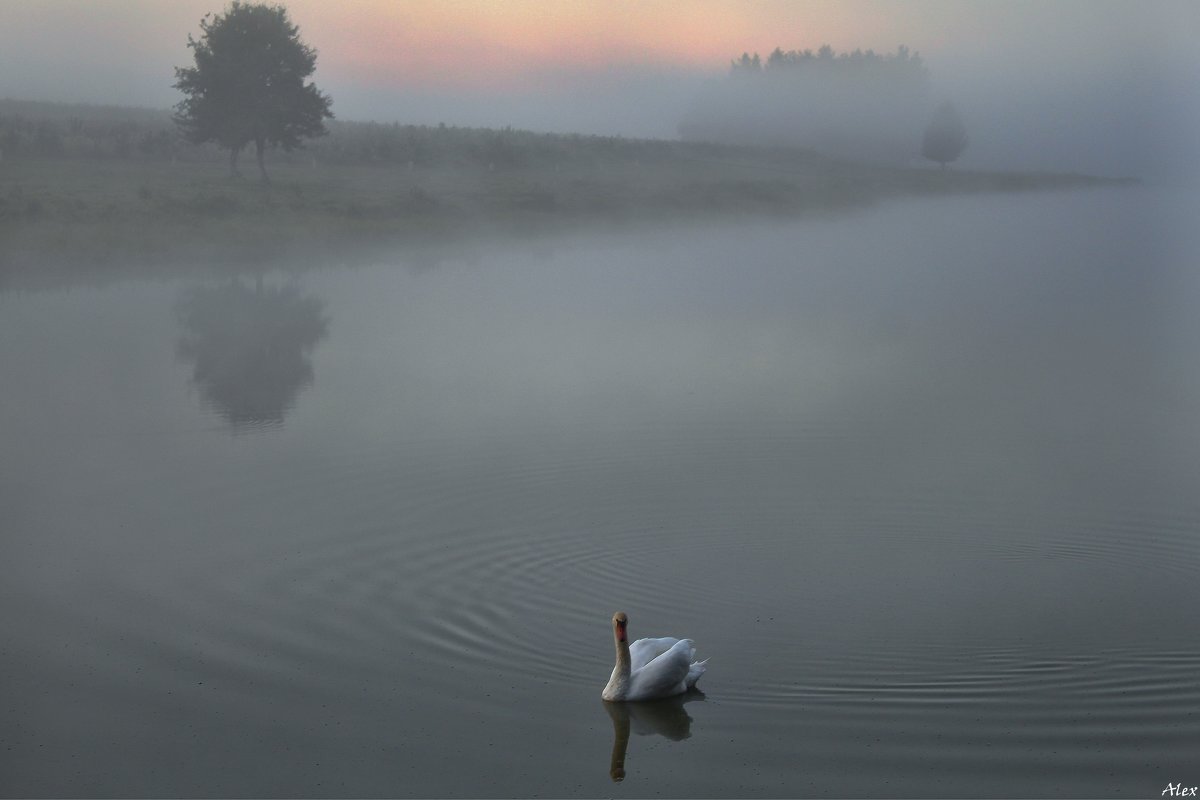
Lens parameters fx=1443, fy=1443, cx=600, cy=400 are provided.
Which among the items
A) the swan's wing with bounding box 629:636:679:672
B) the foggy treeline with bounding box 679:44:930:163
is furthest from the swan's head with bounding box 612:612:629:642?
the foggy treeline with bounding box 679:44:930:163

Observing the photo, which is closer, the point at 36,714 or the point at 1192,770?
the point at 1192,770

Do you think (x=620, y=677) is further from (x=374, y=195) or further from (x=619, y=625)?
(x=374, y=195)

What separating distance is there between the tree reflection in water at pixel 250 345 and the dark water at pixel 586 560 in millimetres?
179

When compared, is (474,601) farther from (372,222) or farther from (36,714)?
(372,222)

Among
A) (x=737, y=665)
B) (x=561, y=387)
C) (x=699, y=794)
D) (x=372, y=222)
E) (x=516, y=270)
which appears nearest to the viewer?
(x=699, y=794)

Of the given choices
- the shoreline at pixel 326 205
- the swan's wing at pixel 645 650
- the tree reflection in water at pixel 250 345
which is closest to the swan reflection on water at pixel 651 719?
the swan's wing at pixel 645 650

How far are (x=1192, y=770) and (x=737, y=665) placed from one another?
11.1ft

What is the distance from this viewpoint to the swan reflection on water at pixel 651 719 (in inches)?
406

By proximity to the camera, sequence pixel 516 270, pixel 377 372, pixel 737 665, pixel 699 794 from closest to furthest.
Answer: pixel 699 794, pixel 737 665, pixel 377 372, pixel 516 270

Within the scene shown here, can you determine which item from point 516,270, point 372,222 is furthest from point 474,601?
point 372,222

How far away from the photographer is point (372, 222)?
52781 millimetres

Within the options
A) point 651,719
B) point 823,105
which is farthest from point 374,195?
point 823,105

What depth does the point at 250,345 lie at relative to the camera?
98.5 feet

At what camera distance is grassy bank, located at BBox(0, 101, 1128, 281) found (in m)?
44.7
